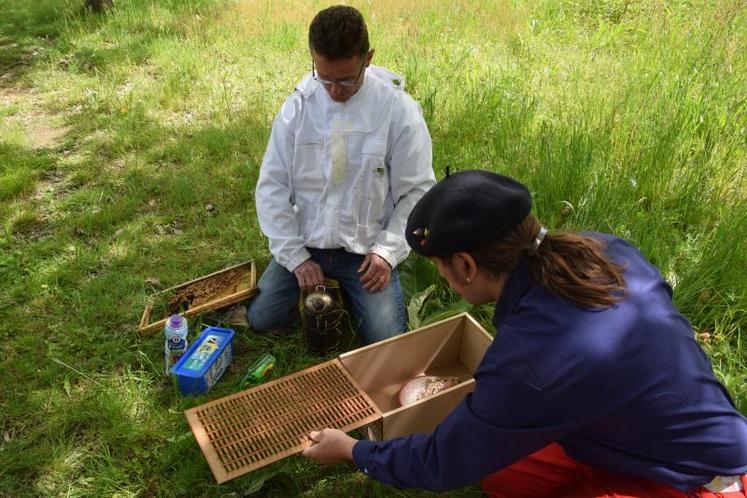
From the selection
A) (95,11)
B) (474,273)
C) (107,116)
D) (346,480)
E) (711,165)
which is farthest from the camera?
(95,11)

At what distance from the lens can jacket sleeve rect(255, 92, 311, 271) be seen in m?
2.89

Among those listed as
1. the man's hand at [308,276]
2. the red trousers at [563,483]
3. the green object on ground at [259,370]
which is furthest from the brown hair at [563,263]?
the green object on ground at [259,370]

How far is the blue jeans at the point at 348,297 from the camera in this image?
2.93 meters

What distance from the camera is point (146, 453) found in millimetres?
2455

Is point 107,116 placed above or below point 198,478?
above

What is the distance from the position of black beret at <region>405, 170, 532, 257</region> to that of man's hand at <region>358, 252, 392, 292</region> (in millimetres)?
1197

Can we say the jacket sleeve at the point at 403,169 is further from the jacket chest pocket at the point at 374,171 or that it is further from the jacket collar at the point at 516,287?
the jacket collar at the point at 516,287

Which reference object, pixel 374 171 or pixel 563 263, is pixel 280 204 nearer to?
pixel 374 171

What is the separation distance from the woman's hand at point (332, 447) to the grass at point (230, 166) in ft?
1.06

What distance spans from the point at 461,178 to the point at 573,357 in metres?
0.56

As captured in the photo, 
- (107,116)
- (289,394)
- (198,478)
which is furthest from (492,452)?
(107,116)

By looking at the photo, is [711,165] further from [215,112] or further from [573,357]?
[215,112]

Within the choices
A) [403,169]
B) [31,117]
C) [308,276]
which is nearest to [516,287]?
[403,169]

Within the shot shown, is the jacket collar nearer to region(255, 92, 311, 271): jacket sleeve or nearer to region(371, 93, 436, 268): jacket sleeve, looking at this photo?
region(371, 93, 436, 268): jacket sleeve
